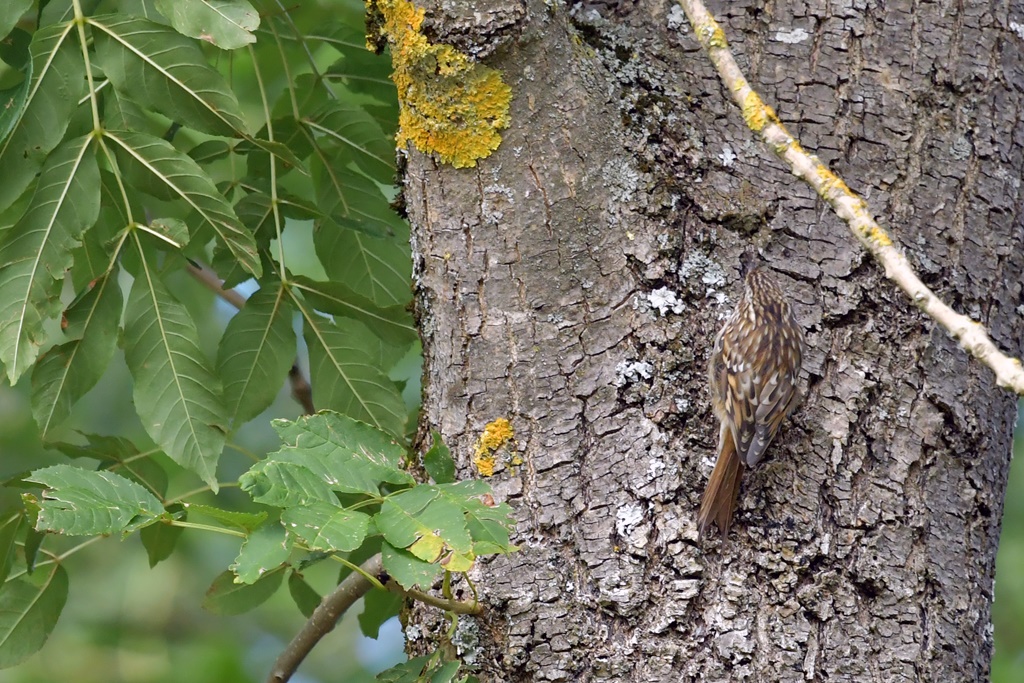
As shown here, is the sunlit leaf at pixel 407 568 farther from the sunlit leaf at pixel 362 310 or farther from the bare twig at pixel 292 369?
the bare twig at pixel 292 369

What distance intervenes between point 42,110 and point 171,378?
21.3 inches

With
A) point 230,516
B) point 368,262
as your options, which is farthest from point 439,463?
point 368,262

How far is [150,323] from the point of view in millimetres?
1942

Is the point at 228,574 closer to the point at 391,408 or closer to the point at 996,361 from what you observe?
the point at 391,408

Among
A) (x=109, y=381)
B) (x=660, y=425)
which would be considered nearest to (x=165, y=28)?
(x=660, y=425)

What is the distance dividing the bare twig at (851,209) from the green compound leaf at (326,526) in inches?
33.6

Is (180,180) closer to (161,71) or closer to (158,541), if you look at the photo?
(161,71)

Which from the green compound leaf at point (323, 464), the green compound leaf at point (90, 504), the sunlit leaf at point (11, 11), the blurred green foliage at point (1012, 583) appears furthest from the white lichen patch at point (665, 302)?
the blurred green foliage at point (1012, 583)

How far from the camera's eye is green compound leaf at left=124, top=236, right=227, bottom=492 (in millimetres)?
1891

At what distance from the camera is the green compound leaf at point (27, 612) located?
7.08ft

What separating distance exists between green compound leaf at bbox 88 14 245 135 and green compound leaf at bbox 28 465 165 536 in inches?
28.6

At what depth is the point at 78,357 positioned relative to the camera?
194 cm

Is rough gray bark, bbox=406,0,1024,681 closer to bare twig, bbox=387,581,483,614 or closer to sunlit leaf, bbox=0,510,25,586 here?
bare twig, bbox=387,581,483,614

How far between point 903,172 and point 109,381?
4.39 meters
